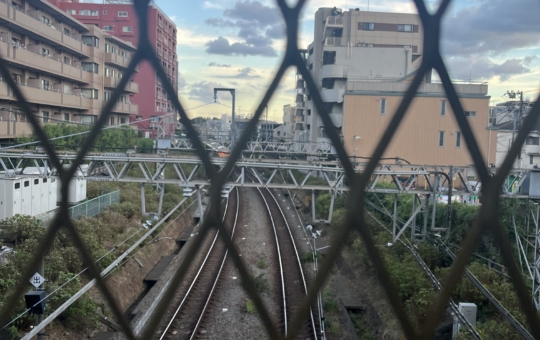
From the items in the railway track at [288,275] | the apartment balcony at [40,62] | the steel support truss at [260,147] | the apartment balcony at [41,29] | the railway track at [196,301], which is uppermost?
the apartment balcony at [41,29]

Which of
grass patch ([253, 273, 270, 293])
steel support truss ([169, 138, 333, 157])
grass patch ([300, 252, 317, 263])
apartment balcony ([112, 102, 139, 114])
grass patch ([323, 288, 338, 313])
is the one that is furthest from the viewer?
grass patch ([300, 252, 317, 263])

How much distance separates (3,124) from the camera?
3.86 m

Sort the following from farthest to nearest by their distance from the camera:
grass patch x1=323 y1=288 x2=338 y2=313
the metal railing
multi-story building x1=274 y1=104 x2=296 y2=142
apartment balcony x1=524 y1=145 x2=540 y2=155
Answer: the metal railing, multi-story building x1=274 y1=104 x2=296 y2=142, grass patch x1=323 y1=288 x2=338 y2=313, apartment balcony x1=524 y1=145 x2=540 y2=155

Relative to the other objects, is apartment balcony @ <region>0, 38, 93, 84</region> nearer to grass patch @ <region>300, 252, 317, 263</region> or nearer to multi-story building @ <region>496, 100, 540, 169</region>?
multi-story building @ <region>496, 100, 540, 169</region>

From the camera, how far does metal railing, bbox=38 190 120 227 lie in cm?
625

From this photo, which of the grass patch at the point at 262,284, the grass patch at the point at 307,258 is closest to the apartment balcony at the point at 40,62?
the grass patch at the point at 262,284

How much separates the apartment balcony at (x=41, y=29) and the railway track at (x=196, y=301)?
4.84ft

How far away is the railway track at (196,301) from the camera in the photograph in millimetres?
4211

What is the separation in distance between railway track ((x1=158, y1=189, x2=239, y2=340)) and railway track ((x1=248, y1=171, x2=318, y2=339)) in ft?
2.61

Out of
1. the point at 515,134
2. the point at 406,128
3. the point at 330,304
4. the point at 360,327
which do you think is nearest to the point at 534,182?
the point at 406,128

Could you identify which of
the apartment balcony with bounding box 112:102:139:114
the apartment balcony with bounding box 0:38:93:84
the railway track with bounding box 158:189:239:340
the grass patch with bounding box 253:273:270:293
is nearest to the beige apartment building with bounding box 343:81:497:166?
the apartment balcony with bounding box 112:102:139:114

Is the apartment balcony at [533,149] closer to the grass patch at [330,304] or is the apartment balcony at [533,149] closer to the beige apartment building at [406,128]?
the beige apartment building at [406,128]

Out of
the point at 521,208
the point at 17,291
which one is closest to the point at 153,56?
the point at 17,291

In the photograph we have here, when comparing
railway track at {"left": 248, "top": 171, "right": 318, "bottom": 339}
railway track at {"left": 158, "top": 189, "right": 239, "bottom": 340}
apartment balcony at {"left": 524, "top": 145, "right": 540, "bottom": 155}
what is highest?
apartment balcony at {"left": 524, "top": 145, "right": 540, "bottom": 155}
